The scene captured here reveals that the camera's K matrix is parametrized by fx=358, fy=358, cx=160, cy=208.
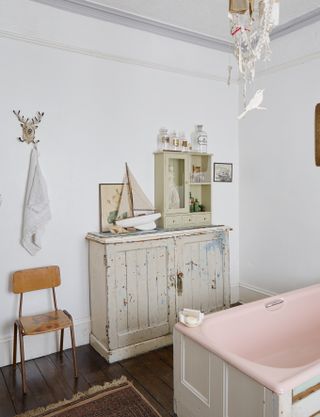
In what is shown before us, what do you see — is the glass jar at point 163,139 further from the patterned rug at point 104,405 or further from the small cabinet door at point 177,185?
the patterned rug at point 104,405

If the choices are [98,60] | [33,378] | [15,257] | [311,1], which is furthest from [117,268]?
[311,1]

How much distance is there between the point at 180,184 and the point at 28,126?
1.48m

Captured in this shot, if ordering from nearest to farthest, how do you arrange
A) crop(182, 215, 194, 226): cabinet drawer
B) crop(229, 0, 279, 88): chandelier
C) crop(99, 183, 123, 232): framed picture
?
crop(229, 0, 279, 88): chandelier, crop(99, 183, 123, 232): framed picture, crop(182, 215, 194, 226): cabinet drawer

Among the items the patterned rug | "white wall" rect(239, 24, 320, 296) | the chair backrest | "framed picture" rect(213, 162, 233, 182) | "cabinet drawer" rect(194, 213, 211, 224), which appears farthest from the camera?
"framed picture" rect(213, 162, 233, 182)

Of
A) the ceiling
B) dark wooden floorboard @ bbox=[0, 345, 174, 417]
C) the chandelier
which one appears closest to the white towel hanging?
dark wooden floorboard @ bbox=[0, 345, 174, 417]

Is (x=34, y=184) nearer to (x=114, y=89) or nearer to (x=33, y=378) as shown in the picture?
(x=114, y=89)

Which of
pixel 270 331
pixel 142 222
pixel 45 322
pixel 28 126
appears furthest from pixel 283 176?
pixel 45 322

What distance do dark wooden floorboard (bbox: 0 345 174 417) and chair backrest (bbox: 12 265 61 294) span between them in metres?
0.59

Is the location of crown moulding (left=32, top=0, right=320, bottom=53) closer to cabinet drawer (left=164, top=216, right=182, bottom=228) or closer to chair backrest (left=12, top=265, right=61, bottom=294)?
cabinet drawer (left=164, top=216, right=182, bottom=228)

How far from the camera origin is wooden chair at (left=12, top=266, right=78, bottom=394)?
8.09 ft

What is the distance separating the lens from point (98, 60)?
3070mm

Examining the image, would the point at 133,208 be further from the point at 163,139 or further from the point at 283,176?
the point at 283,176

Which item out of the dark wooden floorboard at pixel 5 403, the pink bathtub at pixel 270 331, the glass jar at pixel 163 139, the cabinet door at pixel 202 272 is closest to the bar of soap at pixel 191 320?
the pink bathtub at pixel 270 331

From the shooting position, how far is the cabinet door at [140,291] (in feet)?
9.30
